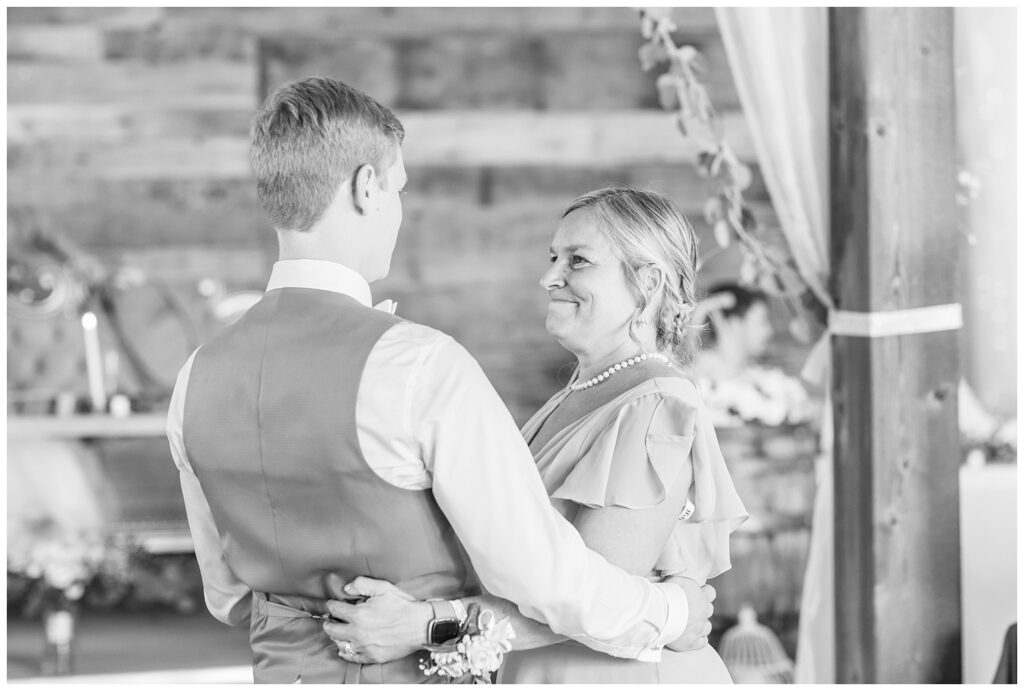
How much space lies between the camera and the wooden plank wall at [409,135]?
4.80 meters

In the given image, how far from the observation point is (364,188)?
4.39ft

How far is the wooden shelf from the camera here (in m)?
4.41

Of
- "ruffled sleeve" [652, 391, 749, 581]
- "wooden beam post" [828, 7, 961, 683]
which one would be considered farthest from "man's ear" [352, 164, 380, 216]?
"wooden beam post" [828, 7, 961, 683]

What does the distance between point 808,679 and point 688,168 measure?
2.75 metres

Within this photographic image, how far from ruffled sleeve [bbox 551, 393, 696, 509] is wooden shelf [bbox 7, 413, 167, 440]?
3.23m

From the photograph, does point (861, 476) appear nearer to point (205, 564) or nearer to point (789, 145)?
point (789, 145)

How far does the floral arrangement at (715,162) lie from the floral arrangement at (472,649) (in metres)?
1.73

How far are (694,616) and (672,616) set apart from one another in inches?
2.6

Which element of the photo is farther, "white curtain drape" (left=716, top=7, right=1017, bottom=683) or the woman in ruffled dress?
"white curtain drape" (left=716, top=7, right=1017, bottom=683)

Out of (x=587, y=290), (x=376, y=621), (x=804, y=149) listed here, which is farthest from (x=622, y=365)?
(x=804, y=149)

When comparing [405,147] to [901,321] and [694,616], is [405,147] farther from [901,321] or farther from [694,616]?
[694,616]

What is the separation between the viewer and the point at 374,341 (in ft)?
4.17

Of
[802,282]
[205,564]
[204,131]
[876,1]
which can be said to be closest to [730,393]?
[802,282]

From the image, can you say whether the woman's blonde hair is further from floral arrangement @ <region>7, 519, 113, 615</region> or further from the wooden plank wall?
floral arrangement @ <region>7, 519, 113, 615</region>
